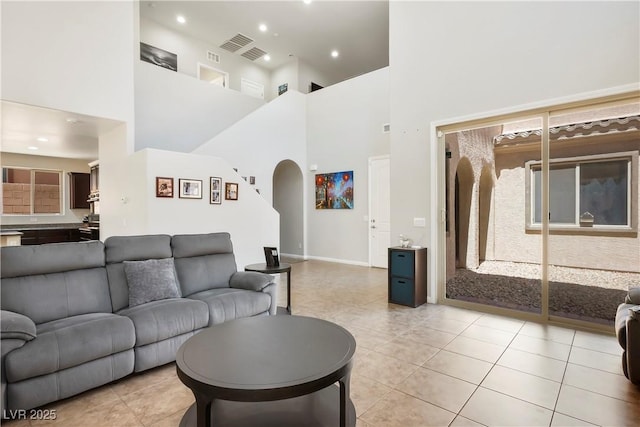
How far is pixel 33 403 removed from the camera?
200 centimetres

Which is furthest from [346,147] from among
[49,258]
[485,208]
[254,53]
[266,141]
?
[49,258]

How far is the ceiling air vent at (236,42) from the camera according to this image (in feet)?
28.6

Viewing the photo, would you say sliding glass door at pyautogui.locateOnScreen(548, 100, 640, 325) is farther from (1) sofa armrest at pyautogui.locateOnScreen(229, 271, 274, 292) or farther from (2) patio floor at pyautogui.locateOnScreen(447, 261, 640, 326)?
(1) sofa armrest at pyautogui.locateOnScreen(229, 271, 274, 292)

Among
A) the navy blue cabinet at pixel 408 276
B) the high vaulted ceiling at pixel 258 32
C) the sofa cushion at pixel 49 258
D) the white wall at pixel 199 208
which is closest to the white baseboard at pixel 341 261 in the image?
the white wall at pixel 199 208

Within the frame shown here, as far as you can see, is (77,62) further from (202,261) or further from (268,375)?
(268,375)

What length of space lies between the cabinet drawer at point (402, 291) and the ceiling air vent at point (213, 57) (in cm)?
817

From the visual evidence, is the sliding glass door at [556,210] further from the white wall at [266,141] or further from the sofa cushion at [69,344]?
the white wall at [266,141]

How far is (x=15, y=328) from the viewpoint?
1950 mm

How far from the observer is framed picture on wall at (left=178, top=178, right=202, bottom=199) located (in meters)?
5.29

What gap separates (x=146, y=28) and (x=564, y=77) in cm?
883

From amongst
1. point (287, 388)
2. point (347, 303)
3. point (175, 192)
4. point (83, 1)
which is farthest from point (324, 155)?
point (287, 388)

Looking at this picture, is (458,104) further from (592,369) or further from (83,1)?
(83,1)

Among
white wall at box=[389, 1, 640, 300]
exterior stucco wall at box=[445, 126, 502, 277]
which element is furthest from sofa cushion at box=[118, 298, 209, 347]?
exterior stucco wall at box=[445, 126, 502, 277]

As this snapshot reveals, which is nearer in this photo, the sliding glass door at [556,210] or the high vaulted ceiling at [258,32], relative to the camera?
the sliding glass door at [556,210]
